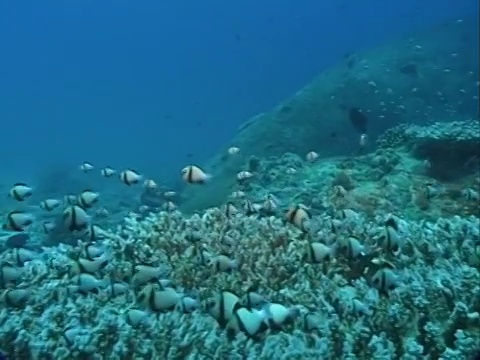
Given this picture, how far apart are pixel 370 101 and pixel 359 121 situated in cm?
149

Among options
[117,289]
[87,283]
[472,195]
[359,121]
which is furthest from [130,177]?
[359,121]

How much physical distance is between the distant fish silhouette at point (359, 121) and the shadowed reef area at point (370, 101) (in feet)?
0.71

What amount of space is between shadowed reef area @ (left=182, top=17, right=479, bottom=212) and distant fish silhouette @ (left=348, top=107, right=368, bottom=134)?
22 centimetres

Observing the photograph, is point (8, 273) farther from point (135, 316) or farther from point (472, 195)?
point (472, 195)

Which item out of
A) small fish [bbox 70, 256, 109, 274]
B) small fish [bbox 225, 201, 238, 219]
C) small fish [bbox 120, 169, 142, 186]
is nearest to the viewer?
small fish [bbox 70, 256, 109, 274]

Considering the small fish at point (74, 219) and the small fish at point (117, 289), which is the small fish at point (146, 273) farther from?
the small fish at point (74, 219)

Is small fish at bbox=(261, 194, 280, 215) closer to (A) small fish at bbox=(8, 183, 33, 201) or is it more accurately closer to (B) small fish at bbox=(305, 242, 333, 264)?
(B) small fish at bbox=(305, 242, 333, 264)

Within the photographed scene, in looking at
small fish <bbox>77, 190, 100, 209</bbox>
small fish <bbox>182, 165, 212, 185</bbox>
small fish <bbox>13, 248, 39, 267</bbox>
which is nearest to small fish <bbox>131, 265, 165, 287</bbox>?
small fish <bbox>13, 248, 39, 267</bbox>

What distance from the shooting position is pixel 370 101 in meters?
23.6

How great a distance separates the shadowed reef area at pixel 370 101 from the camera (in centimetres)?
2133

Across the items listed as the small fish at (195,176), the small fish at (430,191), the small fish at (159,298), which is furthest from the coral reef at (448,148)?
the small fish at (159,298)

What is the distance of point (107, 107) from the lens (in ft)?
465

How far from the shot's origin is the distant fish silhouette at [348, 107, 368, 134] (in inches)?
888

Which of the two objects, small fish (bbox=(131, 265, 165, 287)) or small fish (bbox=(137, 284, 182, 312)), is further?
small fish (bbox=(131, 265, 165, 287))
